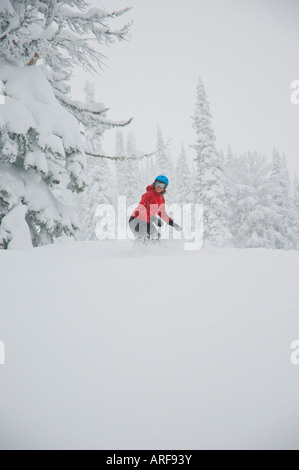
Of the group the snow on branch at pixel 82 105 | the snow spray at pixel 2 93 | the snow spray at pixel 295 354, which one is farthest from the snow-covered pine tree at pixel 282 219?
the snow spray at pixel 295 354

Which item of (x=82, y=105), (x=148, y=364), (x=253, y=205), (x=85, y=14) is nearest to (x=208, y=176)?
(x=253, y=205)

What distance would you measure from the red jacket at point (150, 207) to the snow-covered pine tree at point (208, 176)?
1564cm

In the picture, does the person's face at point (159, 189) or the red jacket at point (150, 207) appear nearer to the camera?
the red jacket at point (150, 207)

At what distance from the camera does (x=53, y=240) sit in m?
7.04

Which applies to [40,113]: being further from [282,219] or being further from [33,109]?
[282,219]

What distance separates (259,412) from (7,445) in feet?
4.67

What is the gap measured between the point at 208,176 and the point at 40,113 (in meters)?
18.1

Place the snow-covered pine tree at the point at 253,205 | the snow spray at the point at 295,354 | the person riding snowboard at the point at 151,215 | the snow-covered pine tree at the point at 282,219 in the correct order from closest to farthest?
the snow spray at the point at 295,354 → the person riding snowboard at the point at 151,215 → the snow-covered pine tree at the point at 253,205 → the snow-covered pine tree at the point at 282,219

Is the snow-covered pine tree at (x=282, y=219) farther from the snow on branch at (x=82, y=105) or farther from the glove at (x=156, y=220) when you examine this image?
the glove at (x=156, y=220)

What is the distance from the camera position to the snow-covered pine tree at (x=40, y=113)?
558 cm

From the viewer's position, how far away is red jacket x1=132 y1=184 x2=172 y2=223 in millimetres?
6086

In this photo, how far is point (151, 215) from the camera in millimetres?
6125

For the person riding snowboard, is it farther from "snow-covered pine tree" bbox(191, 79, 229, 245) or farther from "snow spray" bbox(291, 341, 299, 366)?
"snow-covered pine tree" bbox(191, 79, 229, 245)

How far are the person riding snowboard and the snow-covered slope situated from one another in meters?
2.94
